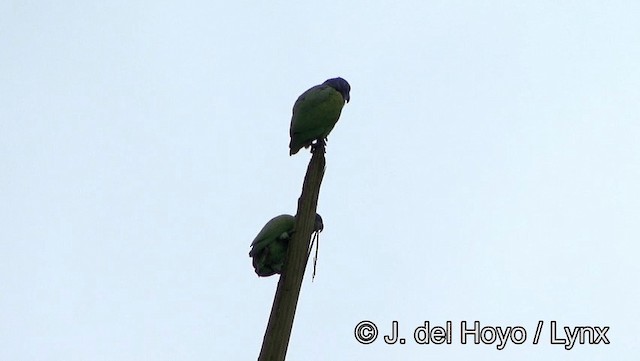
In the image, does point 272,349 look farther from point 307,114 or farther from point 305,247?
point 307,114

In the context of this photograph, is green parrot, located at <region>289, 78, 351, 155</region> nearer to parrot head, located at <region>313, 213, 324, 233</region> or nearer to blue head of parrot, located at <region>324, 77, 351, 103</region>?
A: blue head of parrot, located at <region>324, 77, 351, 103</region>

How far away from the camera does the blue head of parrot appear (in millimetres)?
6195

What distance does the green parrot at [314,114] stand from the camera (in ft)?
18.3

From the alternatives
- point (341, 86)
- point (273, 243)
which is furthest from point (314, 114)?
point (273, 243)

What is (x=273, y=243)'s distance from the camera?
4160 mm

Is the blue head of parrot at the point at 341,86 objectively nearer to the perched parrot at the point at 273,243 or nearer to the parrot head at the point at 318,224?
the perched parrot at the point at 273,243

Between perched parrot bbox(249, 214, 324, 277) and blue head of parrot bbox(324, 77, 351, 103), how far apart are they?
2.07 m

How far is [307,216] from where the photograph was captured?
3293mm

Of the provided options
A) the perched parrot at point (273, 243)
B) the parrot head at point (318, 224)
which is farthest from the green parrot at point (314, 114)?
the parrot head at point (318, 224)

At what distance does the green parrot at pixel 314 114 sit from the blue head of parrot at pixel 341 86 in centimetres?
3

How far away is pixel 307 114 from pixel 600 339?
5.87 m

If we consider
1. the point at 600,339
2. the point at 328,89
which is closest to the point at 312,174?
the point at 328,89

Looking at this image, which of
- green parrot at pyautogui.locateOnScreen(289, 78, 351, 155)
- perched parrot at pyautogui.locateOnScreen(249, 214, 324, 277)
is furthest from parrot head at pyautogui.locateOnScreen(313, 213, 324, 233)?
green parrot at pyautogui.locateOnScreen(289, 78, 351, 155)

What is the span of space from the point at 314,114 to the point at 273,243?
177cm
